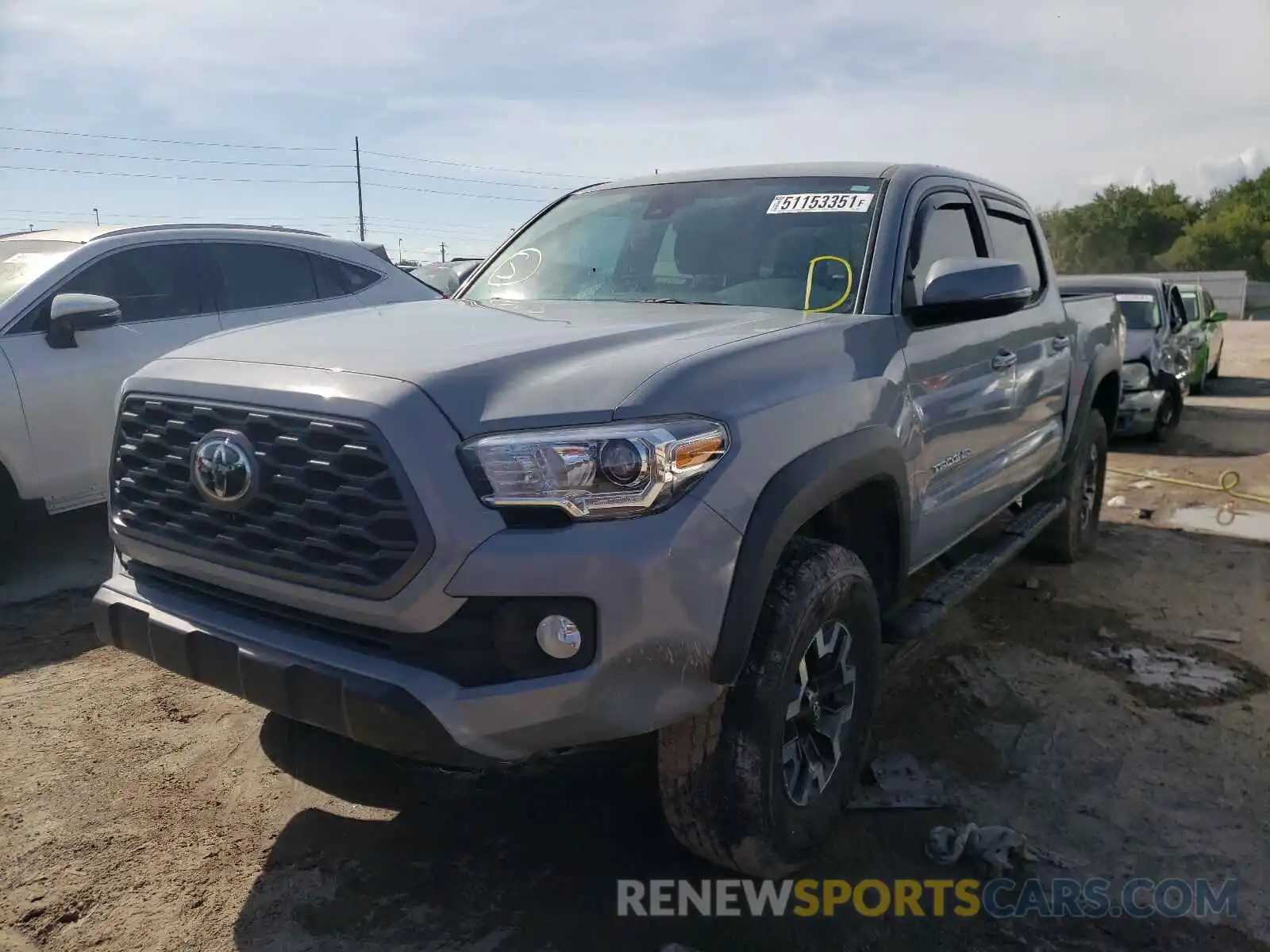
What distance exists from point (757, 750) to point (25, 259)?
16.4 ft

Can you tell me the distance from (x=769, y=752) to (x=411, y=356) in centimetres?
127

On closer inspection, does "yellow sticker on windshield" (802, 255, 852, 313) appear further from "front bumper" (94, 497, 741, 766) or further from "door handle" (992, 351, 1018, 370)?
"front bumper" (94, 497, 741, 766)

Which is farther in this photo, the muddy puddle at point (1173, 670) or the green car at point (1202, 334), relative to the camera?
the green car at point (1202, 334)

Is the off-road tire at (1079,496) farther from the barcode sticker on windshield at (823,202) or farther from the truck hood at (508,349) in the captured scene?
the truck hood at (508,349)

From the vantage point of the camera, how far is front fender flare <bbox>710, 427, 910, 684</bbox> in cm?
221

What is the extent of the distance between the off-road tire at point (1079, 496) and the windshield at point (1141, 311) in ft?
17.8

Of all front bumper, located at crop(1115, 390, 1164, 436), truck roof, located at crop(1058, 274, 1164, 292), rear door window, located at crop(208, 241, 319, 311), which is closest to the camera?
rear door window, located at crop(208, 241, 319, 311)

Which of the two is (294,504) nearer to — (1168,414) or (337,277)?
(337,277)

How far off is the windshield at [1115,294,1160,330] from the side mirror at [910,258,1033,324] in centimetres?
838

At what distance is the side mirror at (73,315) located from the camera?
491cm

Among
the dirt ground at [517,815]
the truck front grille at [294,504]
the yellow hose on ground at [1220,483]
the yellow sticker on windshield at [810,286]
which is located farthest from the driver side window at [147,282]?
the yellow hose on ground at [1220,483]

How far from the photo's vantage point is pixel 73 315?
496 centimetres

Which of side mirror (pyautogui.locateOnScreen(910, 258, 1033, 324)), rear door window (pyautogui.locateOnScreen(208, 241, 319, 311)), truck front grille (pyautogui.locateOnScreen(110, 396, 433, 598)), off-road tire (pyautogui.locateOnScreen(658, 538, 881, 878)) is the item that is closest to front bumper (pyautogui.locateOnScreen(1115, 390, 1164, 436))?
side mirror (pyautogui.locateOnScreen(910, 258, 1033, 324))

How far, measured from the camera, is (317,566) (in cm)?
223
